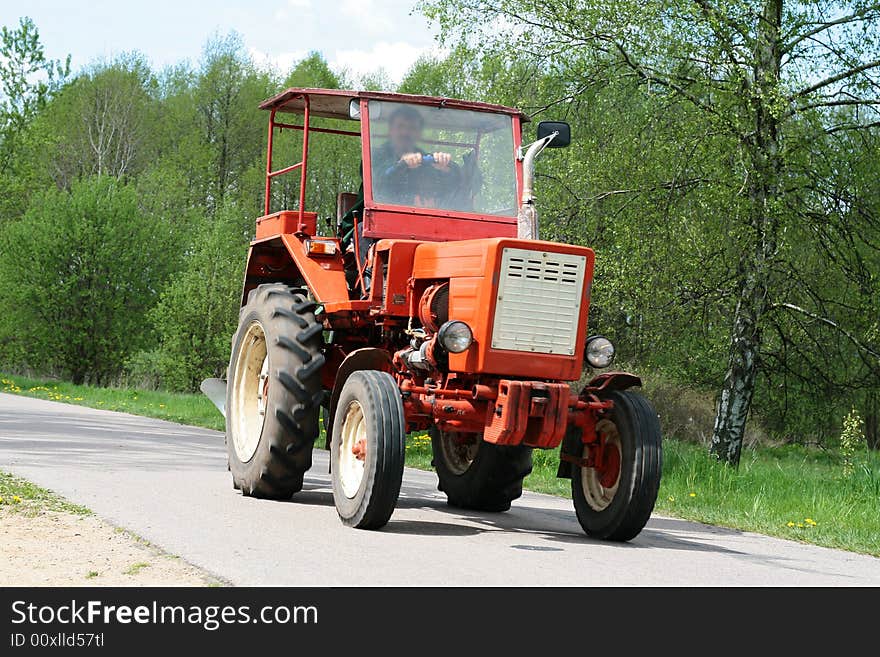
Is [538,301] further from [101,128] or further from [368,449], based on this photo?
[101,128]

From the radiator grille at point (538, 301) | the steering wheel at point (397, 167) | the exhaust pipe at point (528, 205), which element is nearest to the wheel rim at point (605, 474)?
the radiator grille at point (538, 301)

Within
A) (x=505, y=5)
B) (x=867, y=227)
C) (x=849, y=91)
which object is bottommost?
(x=867, y=227)

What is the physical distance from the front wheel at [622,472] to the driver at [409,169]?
231 centimetres

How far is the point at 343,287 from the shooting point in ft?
32.2

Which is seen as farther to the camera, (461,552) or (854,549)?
(854,549)

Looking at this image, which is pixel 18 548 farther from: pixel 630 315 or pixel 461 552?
pixel 630 315

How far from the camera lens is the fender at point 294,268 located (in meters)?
9.73

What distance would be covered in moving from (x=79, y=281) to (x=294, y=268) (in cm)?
2994

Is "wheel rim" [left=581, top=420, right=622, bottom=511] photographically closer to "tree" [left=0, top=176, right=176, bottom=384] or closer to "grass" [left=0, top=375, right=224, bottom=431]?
"grass" [left=0, top=375, right=224, bottom=431]

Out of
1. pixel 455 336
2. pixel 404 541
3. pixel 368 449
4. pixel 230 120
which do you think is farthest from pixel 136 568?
pixel 230 120

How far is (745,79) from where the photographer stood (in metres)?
15.3

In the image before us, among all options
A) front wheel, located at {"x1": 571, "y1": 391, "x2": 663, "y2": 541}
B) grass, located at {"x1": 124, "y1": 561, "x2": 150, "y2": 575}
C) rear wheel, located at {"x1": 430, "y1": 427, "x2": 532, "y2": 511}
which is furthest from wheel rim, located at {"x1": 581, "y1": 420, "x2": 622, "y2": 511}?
grass, located at {"x1": 124, "y1": 561, "x2": 150, "y2": 575}

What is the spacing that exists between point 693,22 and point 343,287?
27.8 ft
